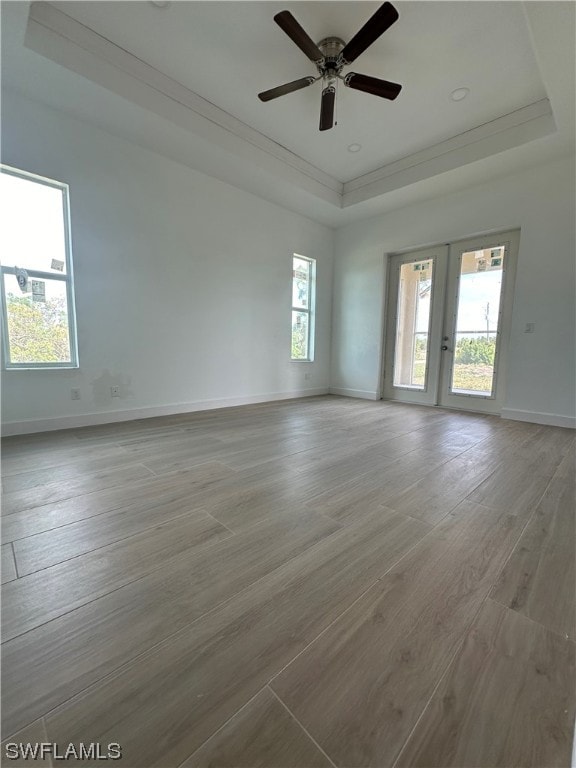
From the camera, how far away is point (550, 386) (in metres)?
3.52

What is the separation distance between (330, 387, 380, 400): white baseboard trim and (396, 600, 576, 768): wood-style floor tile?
430 centimetres

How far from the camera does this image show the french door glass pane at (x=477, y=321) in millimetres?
3988

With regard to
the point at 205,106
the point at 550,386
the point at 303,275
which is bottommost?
the point at 550,386

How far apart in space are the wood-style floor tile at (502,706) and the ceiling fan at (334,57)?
3.15 metres

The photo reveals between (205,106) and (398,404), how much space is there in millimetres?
4340

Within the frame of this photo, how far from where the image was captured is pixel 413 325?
4.76 metres

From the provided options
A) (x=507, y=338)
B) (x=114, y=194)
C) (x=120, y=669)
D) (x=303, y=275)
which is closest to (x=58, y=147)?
(x=114, y=194)

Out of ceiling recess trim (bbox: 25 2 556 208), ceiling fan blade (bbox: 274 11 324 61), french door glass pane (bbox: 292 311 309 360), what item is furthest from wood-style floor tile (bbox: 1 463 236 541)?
french door glass pane (bbox: 292 311 309 360)

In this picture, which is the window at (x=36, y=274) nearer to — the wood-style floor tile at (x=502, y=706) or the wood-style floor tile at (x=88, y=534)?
the wood-style floor tile at (x=88, y=534)

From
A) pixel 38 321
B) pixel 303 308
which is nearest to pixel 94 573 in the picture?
pixel 38 321

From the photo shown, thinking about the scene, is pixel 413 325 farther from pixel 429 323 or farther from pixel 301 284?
pixel 301 284

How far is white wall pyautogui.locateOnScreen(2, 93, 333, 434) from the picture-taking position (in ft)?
9.32

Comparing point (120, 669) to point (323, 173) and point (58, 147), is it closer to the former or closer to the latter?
point (58, 147)

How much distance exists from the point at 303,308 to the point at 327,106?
2885 mm
